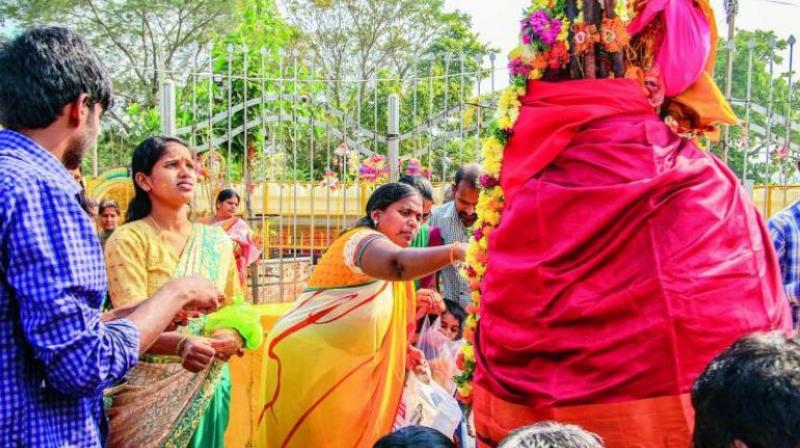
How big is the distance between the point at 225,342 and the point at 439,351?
198 cm

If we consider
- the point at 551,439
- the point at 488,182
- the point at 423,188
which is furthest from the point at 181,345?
the point at 423,188

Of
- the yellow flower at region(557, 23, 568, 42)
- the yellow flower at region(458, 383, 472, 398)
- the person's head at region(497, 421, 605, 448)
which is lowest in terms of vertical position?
the yellow flower at region(458, 383, 472, 398)

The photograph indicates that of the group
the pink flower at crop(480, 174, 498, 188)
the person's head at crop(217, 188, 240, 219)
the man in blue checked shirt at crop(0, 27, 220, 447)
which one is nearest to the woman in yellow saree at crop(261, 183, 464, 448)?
the pink flower at crop(480, 174, 498, 188)

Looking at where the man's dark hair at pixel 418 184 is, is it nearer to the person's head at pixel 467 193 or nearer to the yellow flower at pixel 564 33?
the person's head at pixel 467 193

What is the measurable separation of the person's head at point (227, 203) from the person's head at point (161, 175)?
137 inches

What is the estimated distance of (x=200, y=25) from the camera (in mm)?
24906

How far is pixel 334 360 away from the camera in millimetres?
4078

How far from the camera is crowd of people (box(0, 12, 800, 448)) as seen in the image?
1.79m

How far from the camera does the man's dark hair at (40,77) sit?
1.96m

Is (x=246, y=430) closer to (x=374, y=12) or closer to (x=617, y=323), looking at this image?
(x=617, y=323)

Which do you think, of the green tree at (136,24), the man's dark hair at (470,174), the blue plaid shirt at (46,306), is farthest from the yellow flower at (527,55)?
the green tree at (136,24)

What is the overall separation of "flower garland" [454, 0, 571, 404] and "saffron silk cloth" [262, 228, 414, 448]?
101 cm

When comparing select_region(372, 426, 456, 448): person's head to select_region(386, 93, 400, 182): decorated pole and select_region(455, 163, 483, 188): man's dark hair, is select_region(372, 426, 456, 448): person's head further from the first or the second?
select_region(386, 93, 400, 182): decorated pole

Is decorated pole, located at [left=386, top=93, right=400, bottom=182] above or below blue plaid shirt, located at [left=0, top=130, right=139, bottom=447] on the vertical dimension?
above
